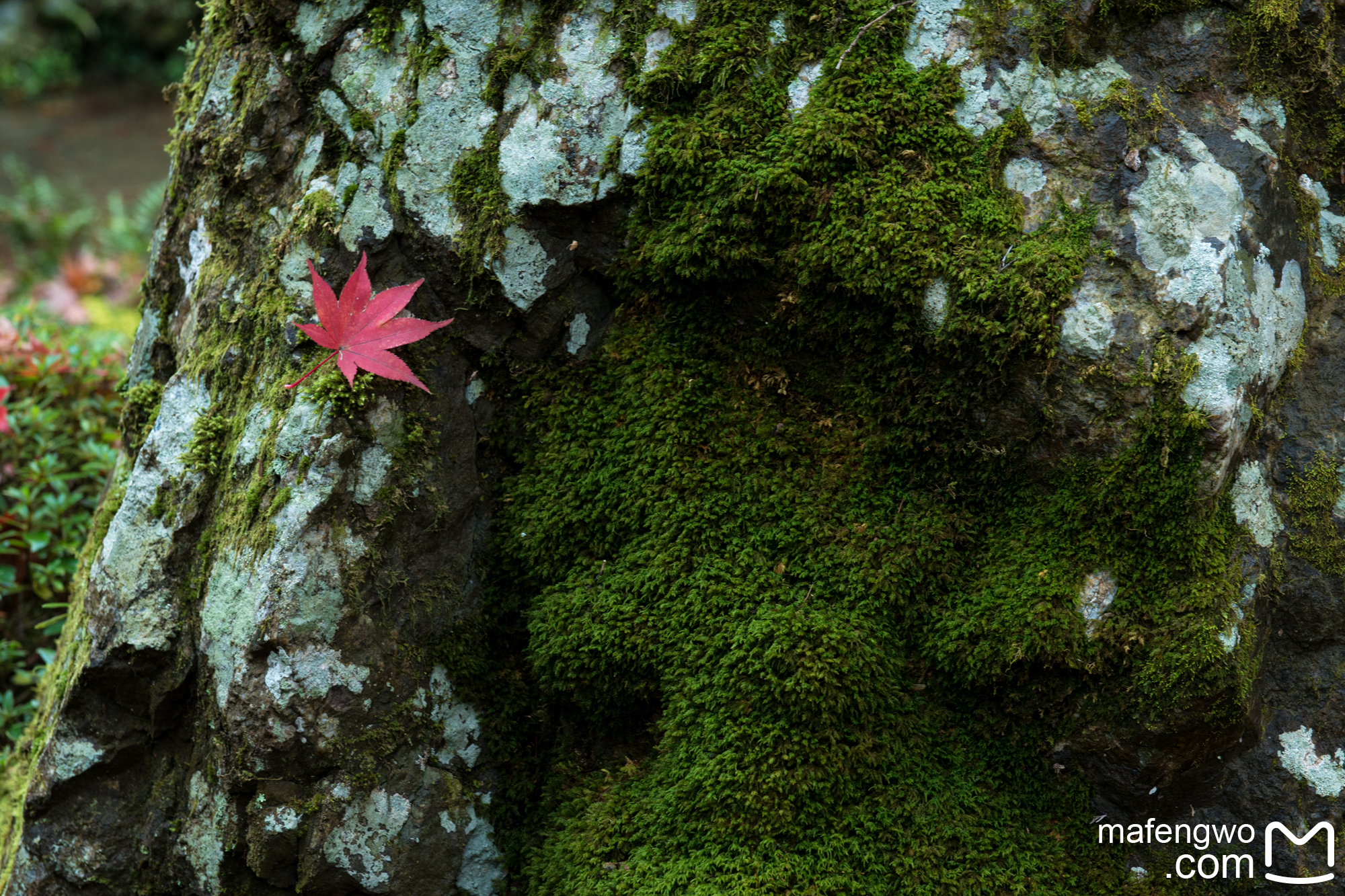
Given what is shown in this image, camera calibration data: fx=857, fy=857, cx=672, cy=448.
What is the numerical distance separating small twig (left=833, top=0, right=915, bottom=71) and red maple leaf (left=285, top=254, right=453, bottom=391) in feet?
4.41

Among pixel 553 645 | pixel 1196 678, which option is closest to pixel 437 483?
pixel 553 645

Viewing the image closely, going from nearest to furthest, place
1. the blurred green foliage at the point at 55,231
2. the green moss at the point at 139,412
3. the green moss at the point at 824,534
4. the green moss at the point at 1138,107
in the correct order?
the green moss at the point at 824,534
the green moss at the point at 1138,107
the green moss at the point at 139,412
the blurred green foliage at the point at 55,231

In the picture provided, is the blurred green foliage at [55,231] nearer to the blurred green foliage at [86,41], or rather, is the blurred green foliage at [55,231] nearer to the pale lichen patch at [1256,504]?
the blurred green foliage at [86,41]

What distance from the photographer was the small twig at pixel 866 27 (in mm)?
2449

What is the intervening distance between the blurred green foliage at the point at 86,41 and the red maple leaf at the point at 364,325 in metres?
13.2

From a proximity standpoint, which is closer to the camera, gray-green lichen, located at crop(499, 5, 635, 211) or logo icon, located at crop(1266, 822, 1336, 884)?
logo icon, located at crop(1266, 822, 1336, 884)

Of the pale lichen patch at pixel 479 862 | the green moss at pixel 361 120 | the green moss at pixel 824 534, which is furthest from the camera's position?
the green moss at pixel 361 120

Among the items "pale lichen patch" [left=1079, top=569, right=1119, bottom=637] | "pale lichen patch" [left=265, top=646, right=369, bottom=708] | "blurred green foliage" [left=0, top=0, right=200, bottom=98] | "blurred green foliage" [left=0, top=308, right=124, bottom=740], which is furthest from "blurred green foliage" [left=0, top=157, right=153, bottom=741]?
"blurred green foliage" [left=0, top=0, right=200, bottom=98]

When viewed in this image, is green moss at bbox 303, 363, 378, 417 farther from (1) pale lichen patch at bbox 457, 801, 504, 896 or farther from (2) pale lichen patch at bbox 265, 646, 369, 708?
(1) pale lichen patch at bbox 457, 801, 504, 896

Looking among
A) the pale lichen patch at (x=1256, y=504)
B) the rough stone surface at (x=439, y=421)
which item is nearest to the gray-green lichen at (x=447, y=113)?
the rough stone surface at (x=439, y=421)

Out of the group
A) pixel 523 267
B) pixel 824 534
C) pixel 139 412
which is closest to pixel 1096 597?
pixel 824 534

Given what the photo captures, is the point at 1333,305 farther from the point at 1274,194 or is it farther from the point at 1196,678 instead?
the point at 1196,678

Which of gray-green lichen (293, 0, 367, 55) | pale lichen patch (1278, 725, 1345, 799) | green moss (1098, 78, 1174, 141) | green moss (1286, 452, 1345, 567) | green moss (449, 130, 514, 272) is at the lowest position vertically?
pale lichen patch (1278, 725, 1345, 799)

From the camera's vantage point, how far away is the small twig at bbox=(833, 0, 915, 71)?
96.4 inches
